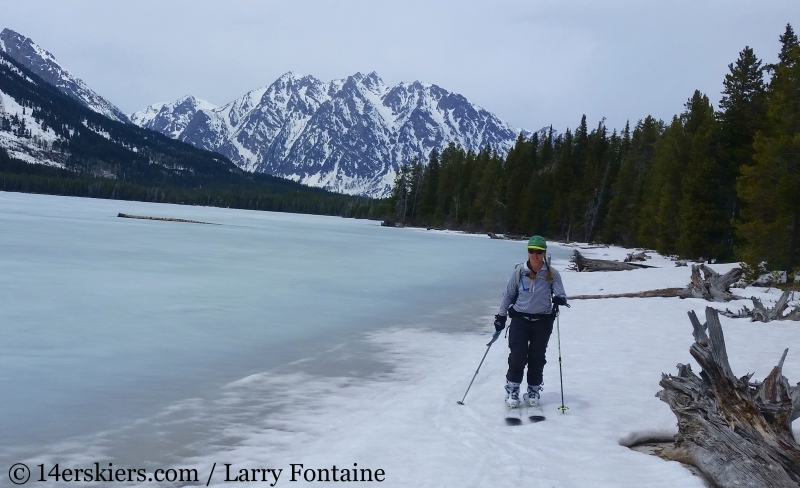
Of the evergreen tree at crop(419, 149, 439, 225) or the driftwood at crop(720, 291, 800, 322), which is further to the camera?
the evergreen tree at crop(419, 149, 439, 225)

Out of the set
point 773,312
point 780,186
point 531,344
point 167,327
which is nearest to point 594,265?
point 780,186

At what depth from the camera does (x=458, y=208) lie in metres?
101

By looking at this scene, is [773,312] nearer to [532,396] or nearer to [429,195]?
[532,396]

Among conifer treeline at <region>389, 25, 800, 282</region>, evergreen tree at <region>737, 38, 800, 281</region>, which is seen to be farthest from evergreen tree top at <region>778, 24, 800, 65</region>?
evergreen tree at <region>737, 38, 800, 281</region>

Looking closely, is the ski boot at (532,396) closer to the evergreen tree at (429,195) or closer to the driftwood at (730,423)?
the driftwood at (730,423)

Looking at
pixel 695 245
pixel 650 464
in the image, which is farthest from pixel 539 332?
pixel 695 245

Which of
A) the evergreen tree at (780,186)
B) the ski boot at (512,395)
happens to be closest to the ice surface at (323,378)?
the ski boot at (512,395)

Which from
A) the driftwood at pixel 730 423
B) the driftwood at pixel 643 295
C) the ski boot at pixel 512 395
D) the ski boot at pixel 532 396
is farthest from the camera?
the driftwood at pixel 643 295

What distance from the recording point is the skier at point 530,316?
25.9 ft

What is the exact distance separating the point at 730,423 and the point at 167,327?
10791mm

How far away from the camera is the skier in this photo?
7.89 metres

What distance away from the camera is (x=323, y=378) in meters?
9.66

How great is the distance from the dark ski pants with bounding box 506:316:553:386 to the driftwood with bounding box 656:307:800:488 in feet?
5.43

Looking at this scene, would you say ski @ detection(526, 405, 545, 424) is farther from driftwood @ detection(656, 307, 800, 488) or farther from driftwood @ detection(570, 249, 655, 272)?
driftwood @ detection(570, 249, 655, 272)
